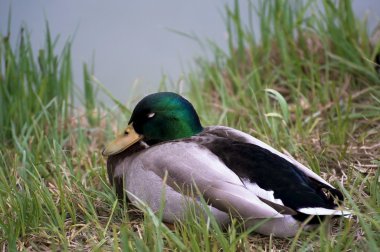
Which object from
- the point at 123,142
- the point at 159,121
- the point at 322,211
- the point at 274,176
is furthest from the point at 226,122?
the point at 322,211

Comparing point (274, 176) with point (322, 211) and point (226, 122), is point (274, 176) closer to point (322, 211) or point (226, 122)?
point (322, 211)

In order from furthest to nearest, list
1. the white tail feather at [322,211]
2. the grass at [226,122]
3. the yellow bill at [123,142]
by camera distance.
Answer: the yellow bill at [123,142], the grass at [226,122], the white tail feather at [322,211]

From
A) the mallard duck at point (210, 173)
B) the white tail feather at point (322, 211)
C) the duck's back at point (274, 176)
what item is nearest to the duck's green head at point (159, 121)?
the mallard duck at point (210, 173)

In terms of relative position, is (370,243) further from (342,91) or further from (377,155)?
(342,91)

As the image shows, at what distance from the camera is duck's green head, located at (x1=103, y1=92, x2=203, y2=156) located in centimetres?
333

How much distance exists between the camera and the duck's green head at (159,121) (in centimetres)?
333

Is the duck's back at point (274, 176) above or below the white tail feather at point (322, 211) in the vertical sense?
above

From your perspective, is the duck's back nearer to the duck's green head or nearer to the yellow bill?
the duck's green head

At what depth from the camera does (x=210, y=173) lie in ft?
9.33

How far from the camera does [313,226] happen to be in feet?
9.14

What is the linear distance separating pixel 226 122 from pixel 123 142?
2.47ft

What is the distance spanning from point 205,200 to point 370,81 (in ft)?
6.35

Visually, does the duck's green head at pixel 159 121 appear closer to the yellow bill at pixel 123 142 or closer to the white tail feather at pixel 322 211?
the yellow bill at pixel 123 142

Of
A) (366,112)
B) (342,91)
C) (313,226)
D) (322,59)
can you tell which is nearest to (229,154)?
(313,226)
